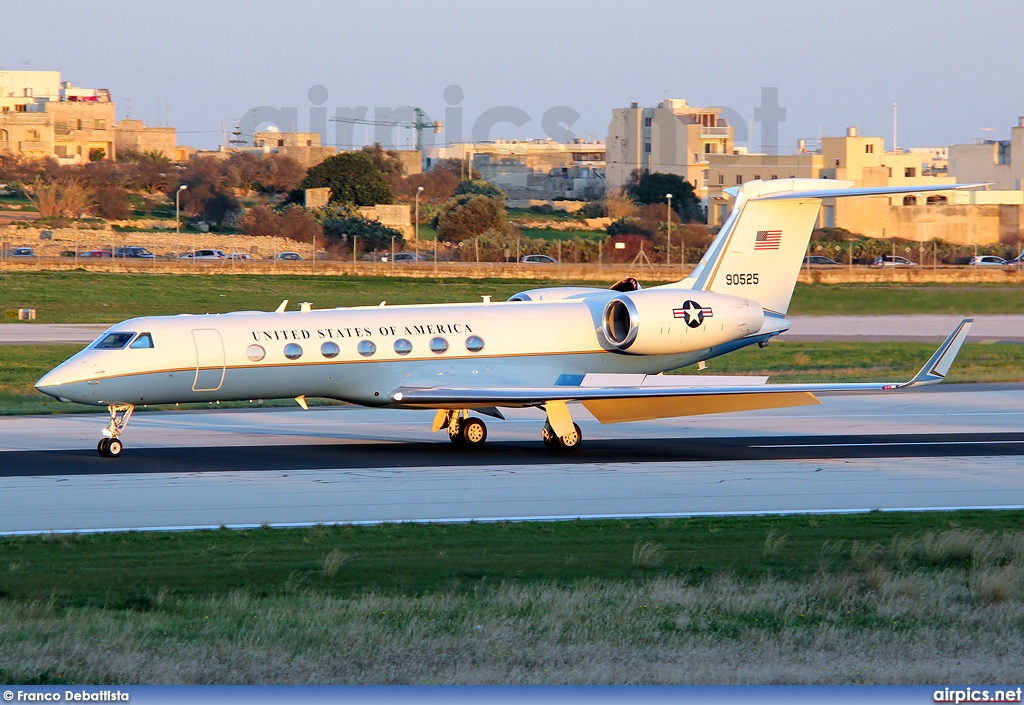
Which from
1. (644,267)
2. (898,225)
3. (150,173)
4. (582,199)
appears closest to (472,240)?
(644,267)

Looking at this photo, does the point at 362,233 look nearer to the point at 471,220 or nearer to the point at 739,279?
the point at 471,220

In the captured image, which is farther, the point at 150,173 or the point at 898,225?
the point at 150,173

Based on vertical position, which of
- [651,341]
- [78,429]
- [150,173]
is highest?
[150,173]

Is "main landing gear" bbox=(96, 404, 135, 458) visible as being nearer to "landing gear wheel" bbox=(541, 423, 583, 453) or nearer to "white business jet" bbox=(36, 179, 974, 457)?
"white business jet" bbox=(36, 179, 974, 457)

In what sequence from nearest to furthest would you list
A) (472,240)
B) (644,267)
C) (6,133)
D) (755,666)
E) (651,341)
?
1. (755,666)
2. (651,341)
3. (644,267)
4. (472,240)
5. (6,133)

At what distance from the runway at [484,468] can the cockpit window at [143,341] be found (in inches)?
73.5

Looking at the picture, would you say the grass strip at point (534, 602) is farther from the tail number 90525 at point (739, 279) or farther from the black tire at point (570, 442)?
the tail number 90525 at point (739, 279)

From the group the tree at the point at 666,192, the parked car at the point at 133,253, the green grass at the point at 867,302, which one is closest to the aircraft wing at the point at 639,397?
the green grass at the point at 867,302

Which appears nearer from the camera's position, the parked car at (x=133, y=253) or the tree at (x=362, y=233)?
the parked car at (x=133, y=253)

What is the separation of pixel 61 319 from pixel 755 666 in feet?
163

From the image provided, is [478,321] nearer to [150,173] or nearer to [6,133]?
[150,173]

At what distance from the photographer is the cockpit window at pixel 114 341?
66.3 ft

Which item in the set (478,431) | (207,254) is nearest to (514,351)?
(478,431)

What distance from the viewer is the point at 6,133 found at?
491 feet
